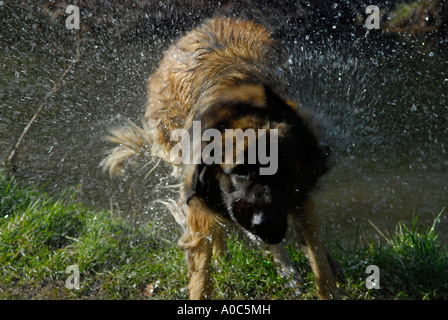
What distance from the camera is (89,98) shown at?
6.20 m

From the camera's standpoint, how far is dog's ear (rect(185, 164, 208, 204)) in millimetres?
2680

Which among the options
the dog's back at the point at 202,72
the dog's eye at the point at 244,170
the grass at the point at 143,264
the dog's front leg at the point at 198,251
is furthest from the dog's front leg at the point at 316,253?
the dog's back at the point at 202,72

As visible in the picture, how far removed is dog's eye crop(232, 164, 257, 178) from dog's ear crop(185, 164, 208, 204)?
22cm

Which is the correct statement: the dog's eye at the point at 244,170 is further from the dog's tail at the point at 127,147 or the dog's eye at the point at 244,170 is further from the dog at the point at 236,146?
the dog's tail at the point at 127,147

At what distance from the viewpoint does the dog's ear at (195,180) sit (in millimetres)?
2680

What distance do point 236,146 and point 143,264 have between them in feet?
5.16

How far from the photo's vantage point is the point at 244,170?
8.23ft

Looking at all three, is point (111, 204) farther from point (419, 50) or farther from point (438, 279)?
point (419, 50)

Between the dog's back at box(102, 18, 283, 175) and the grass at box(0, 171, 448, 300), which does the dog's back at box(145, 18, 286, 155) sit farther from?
the grass at box(0, 171, 448, 300)

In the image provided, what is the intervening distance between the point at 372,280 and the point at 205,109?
1.64 meters

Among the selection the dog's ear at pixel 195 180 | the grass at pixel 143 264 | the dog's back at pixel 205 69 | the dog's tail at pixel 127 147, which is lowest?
the grass at pixel 143 264

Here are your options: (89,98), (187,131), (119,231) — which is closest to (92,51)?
(89,98)

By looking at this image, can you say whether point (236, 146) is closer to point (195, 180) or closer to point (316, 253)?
point (195, 180)

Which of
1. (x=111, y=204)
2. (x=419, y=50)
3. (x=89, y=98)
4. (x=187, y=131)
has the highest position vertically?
(x=419, y=50)
